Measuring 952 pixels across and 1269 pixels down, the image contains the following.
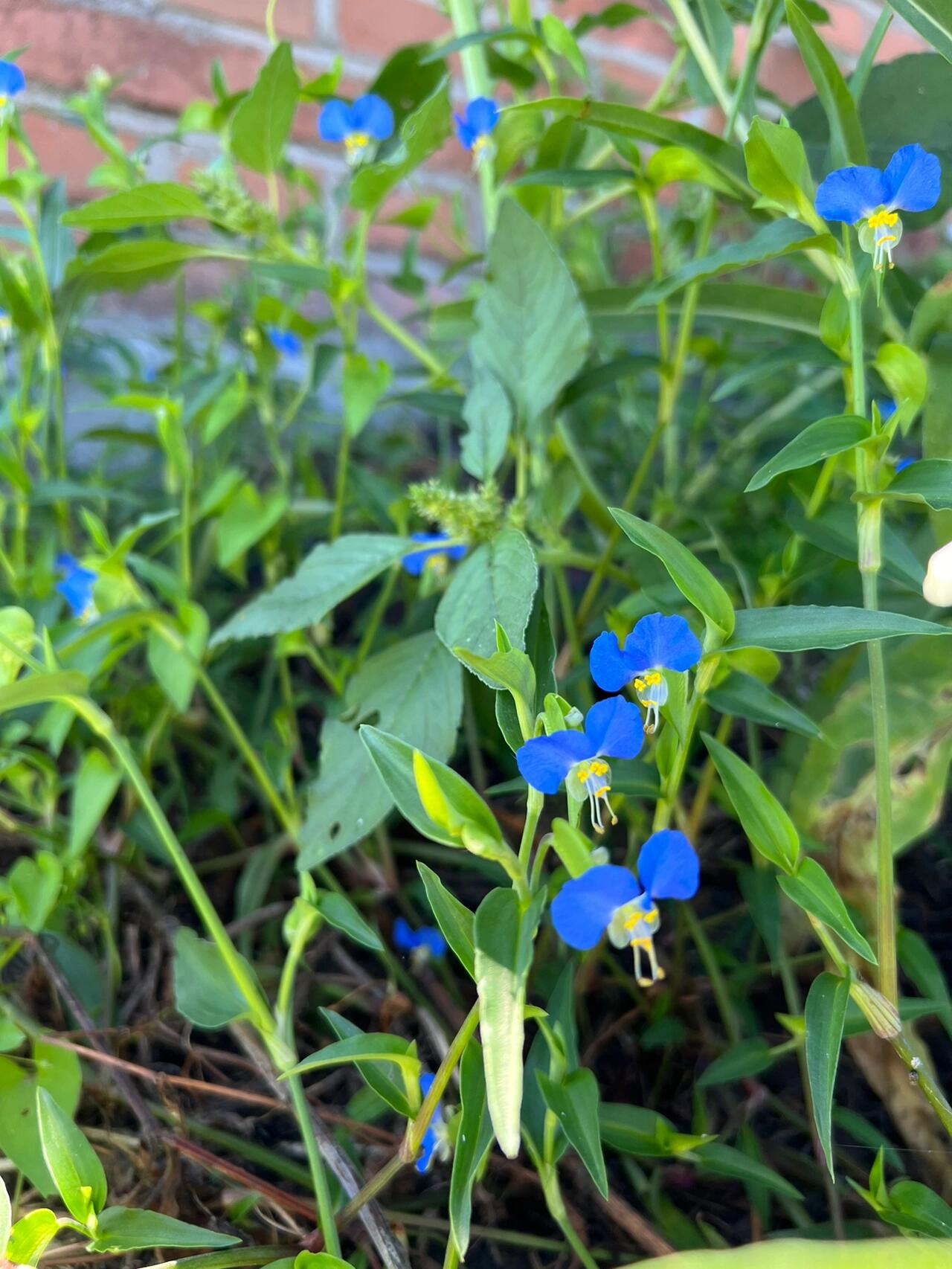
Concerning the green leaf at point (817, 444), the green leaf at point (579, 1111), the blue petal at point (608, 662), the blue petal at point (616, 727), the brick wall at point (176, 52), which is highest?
the brick wall at point (176, 52)

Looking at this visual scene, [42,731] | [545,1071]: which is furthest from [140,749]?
[545,1071]

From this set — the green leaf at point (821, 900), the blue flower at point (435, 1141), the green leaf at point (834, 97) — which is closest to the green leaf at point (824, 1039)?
the green leaf at point (821, 900)

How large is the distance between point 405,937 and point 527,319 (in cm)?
49

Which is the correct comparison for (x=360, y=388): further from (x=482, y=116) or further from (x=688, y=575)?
(x=688, y=575)

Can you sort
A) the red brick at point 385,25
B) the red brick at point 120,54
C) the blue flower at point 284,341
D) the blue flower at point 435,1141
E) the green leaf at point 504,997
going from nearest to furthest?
the green leaf at point 504,997, the blue flower at point 435,1141, the blue flower at point 284,341, the red brick at point 120,54, the red brick at point 385,25

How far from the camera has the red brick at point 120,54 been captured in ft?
4.09

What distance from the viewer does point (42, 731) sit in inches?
27.4

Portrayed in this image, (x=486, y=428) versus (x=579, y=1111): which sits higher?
(x=486, y=428)

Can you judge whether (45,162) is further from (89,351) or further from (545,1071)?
(545,1071)

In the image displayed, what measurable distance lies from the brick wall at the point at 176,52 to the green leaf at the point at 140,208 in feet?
1.70

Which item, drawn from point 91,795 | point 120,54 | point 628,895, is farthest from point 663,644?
point 120,54

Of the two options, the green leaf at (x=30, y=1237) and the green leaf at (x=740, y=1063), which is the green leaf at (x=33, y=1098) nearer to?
the green leaf at (x=30, y=1237)

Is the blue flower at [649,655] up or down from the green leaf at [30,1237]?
up

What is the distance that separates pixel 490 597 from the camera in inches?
21.3
